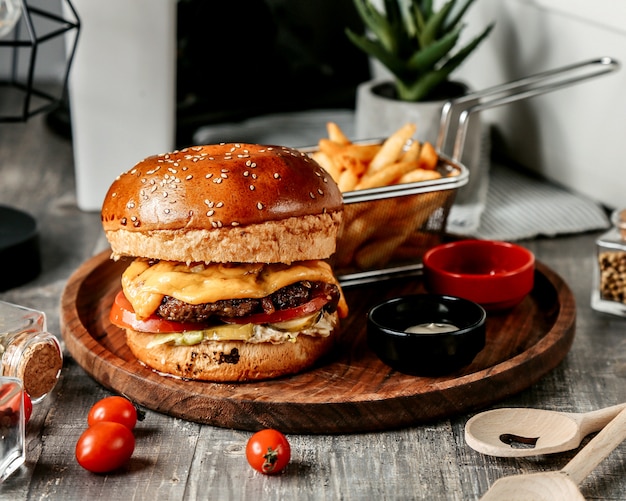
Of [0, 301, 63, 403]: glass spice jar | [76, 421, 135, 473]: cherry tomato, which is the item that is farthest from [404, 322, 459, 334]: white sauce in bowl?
[0, 301, 63, 403]: glass spice jar

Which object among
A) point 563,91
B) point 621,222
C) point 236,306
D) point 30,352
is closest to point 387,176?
point 621,222

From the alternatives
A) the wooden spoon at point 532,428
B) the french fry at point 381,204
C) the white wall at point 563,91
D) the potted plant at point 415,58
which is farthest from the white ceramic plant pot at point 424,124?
the wooden spoon at point 532,428

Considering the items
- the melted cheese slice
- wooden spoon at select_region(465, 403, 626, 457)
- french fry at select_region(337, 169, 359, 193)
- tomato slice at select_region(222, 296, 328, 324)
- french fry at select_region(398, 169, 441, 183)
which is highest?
french fry at select_region(398, 169, 441, 183)

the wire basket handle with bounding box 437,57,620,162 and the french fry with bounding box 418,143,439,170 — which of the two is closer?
the french fry with bounding box 418,143,439,170

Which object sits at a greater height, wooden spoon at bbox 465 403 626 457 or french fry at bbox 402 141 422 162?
french fry at bbox 402 141 422 162

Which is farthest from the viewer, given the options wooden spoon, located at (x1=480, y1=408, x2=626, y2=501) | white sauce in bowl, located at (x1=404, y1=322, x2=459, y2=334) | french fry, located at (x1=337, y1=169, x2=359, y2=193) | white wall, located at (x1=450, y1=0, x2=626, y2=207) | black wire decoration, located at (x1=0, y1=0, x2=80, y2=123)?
white wall, located at (x1=450, y1=0, x2=626, y2=207)

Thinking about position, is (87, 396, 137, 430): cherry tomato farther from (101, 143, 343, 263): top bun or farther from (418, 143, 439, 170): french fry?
(418, 143, 439, 170): french fry

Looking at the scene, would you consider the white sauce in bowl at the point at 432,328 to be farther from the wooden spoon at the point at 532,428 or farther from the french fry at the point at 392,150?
the french fry at the point at 392,150
